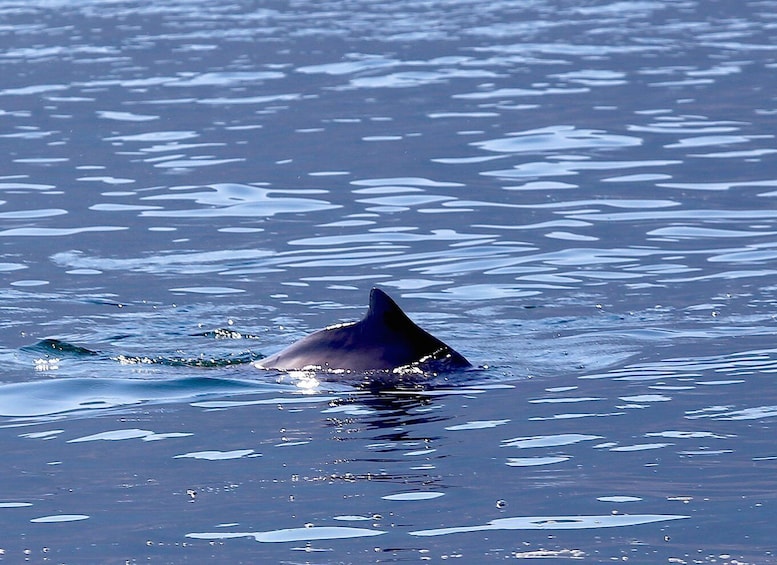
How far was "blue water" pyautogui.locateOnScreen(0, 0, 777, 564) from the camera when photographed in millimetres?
7672

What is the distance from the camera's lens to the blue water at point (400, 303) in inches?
302

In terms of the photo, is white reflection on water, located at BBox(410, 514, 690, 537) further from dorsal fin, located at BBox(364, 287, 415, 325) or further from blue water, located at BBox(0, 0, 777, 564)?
dorsal fin, located at BBox(364, 287, 415, 325)

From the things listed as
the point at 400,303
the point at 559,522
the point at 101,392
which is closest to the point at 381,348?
the point at 101,392

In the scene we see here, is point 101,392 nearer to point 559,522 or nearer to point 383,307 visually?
point 383,307

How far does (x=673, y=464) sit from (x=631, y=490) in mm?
551

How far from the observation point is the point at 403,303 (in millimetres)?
13570

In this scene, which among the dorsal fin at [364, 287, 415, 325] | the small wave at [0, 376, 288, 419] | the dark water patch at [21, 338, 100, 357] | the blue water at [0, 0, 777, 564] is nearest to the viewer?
the blue water at [0, 0, 777, 564]

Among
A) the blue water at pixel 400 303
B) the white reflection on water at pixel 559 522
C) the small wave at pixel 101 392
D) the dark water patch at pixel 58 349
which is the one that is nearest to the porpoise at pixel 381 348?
the blue water at pixel 400 303

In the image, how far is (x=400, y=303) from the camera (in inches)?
534

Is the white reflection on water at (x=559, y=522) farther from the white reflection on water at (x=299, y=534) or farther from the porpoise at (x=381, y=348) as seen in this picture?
the porpoise at (x=381, y=348)

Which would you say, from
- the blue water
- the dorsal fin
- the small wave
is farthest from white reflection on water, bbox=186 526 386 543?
the dorsal fin

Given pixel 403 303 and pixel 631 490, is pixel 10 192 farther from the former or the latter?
pixel 631 490

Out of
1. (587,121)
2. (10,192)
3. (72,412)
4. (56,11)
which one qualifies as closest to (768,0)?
(56,11)

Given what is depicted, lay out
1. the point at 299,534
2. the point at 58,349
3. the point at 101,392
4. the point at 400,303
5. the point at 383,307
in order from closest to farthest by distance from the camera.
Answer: the point at 299,534 < the point at 383,307 < the point at 101,392 < the point at 58,349 < the point at 400,303
